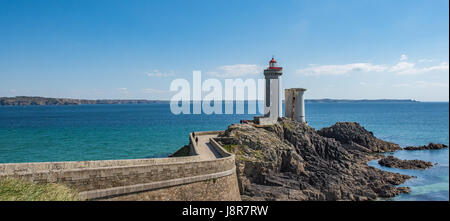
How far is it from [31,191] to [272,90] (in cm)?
2501

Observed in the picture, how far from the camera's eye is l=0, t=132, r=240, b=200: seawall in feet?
29.1

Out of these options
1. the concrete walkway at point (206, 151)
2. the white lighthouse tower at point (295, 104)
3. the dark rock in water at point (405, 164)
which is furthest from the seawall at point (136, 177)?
the dark rock in water at point (405, 164)

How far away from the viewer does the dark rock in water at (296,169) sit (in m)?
18.9

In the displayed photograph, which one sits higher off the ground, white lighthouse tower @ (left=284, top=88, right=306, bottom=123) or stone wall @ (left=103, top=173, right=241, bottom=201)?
white lighthouse tower @ (left=284, top=88, right=306, bottom=123)

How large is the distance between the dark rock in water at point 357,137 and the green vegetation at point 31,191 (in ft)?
124

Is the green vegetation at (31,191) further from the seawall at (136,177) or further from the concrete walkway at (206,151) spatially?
the concrete walkway at (206,151)

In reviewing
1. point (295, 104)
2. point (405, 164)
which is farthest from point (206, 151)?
point (405, 164)

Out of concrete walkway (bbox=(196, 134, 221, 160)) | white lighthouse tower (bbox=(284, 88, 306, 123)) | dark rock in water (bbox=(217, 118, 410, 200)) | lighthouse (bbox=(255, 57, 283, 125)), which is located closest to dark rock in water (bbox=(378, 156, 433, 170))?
dark rock in water (bbox=(217, 118, 410, 200))

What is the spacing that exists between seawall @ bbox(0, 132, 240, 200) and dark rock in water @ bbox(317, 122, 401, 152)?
31606 millimetres

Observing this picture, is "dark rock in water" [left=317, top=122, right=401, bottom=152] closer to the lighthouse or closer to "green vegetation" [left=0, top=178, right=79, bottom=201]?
the lighthouse

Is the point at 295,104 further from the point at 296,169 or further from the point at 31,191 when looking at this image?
the point at 31,191

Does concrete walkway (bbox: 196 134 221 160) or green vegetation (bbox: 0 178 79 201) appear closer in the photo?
green vegetation (bbox: 0 178 79 201)
